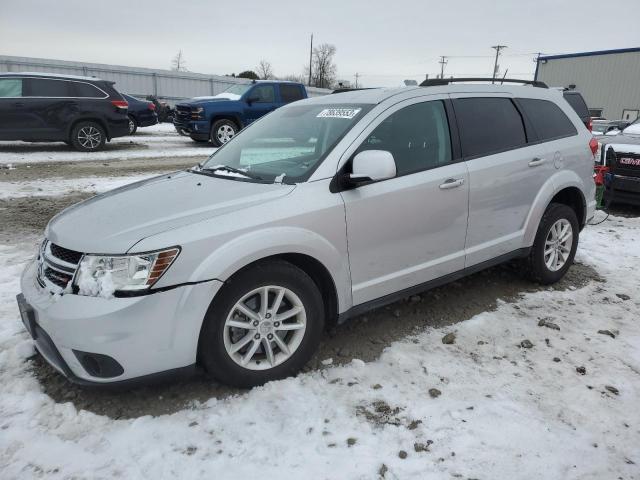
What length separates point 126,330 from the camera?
2.37m

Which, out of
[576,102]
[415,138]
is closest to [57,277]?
[415,138]

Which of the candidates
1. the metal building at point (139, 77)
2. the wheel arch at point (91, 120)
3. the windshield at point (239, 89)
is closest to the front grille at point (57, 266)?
the wheel arch at point (91, 120)

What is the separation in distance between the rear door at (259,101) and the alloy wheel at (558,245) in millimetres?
11087

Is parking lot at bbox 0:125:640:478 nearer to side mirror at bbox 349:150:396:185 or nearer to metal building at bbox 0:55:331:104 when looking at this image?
side mirror at bbox 349:150:396:185

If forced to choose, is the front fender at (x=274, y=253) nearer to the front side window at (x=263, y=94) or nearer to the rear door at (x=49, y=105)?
the rear door at (x=49, y=105)

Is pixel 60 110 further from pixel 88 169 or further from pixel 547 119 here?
pixel 547 119

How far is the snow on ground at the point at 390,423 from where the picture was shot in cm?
226

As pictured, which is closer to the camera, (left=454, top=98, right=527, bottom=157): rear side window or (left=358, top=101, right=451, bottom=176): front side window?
(left=358, top=101, right=451, bottom=176): front side window

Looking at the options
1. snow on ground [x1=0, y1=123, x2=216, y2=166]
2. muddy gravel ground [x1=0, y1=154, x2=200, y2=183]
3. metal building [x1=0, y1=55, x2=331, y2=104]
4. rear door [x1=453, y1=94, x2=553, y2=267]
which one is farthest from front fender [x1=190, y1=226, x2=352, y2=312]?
metal building [x1=0, y1=55, x2=331, y2=104]

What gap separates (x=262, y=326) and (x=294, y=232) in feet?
1.86

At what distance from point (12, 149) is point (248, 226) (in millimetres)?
12462

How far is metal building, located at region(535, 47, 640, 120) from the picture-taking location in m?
30.4

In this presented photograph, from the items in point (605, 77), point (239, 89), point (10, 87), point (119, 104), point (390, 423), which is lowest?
point (390, 423)

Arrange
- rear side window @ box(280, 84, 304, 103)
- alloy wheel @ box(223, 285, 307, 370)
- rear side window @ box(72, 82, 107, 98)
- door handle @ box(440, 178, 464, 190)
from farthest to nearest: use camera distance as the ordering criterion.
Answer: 1. rear side window @ box(280, 84, 304, 103)
2. rear side window @ box(72, 82, 107, 98)
3. door handle @ box(440, 178, 464, 190)
4. alloy wheel @ box(223, 285, 307, 370)
